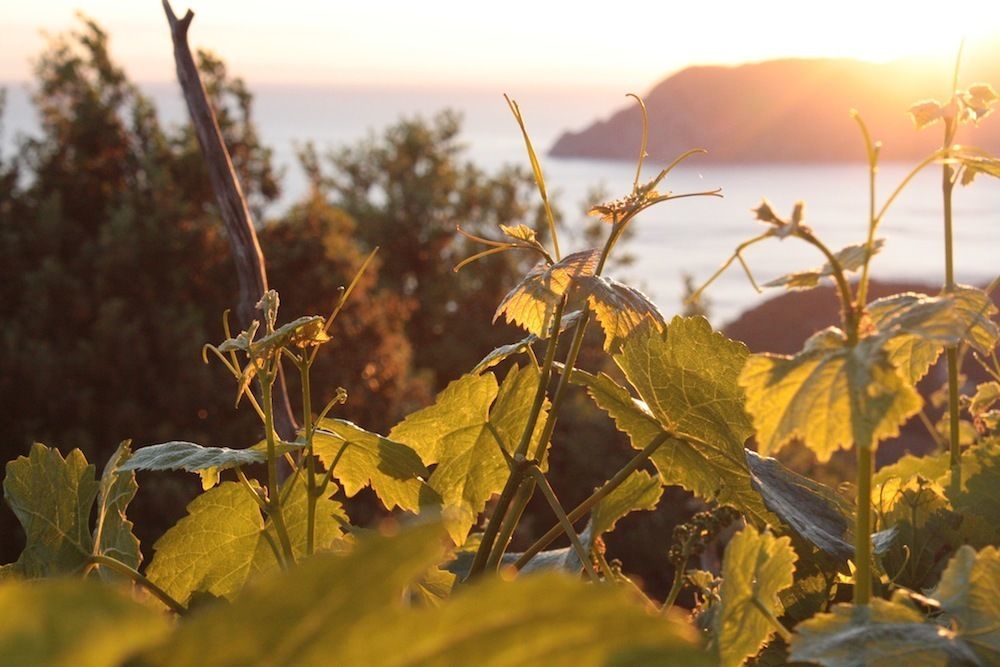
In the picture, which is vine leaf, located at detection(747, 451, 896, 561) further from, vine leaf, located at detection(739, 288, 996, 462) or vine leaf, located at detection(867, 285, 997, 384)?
vine leaf, located at detection(739, 288, 996, 462)

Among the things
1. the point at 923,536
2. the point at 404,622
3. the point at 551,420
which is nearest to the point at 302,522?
the point at 551,420

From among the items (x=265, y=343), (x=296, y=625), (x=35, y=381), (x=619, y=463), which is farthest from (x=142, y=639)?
(x=619, y=463)

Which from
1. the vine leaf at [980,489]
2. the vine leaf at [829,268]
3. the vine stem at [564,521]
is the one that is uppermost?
the vine leaf at [829,268]

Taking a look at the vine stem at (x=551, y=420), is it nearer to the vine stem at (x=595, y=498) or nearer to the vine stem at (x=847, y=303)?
the vine stem at (x=595, y=498)

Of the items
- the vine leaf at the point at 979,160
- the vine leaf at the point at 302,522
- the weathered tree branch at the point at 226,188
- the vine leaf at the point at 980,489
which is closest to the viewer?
the vine leaf at the point at 979,160

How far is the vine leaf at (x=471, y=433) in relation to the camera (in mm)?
903

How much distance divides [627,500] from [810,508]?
14cm

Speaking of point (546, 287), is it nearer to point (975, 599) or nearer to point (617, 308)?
point (617, 308)

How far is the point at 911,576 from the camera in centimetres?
87

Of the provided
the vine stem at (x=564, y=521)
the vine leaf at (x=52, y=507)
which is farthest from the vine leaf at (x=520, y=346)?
the vine leaf at (x=52, y=507)

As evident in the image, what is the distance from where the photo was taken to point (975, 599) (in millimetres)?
500

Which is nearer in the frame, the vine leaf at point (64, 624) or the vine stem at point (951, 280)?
the vine leaf at point (64, 624)

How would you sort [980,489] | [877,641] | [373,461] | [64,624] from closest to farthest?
[64,624] < [877,641] < [373,461] < [980,489]

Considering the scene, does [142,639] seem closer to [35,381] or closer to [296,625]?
[296,625]
